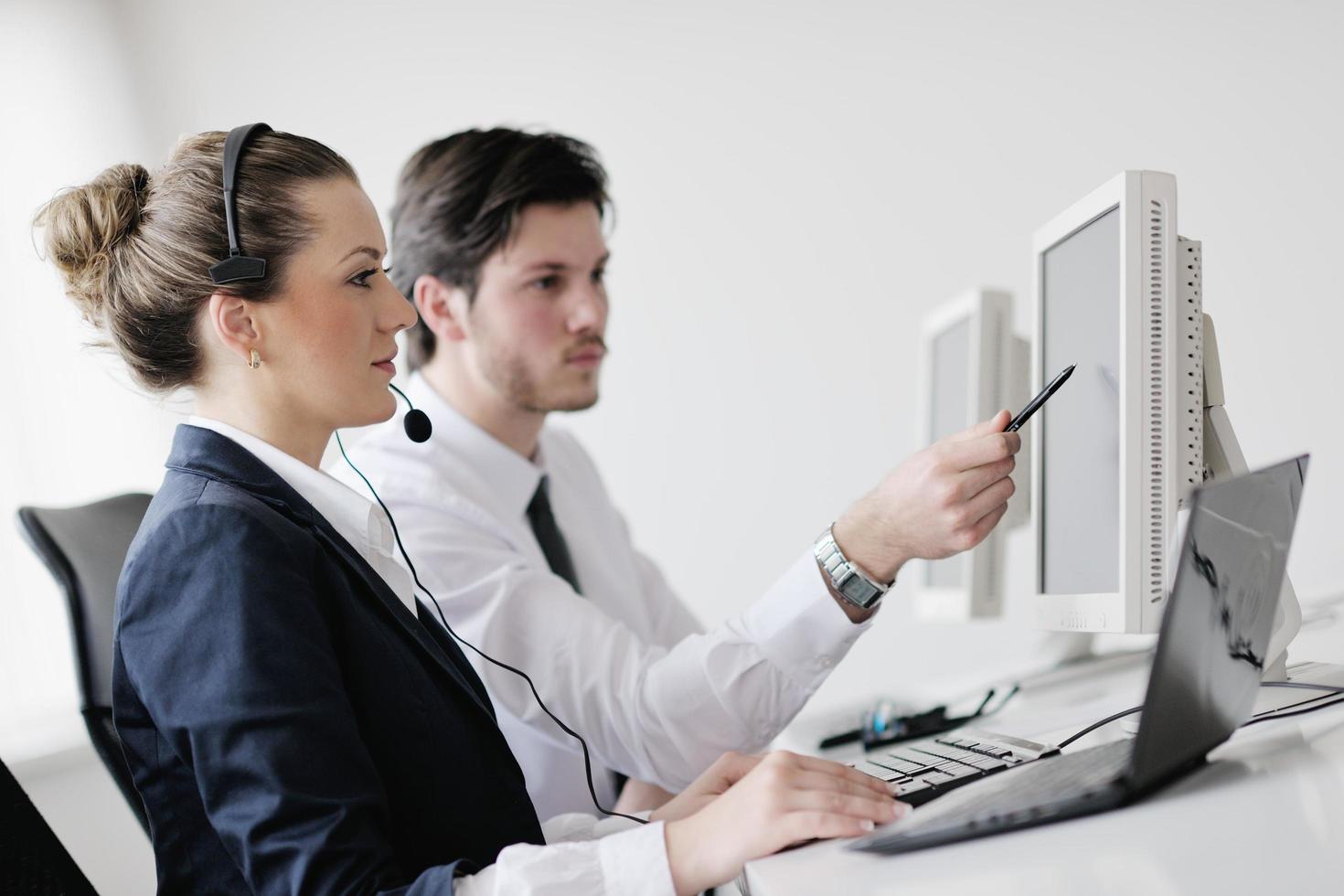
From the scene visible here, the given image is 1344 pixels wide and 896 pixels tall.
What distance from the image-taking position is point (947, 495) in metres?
1.04

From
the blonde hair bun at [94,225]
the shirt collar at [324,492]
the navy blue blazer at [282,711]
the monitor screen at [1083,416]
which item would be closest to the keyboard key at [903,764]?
the monitor screen at [1083,416]

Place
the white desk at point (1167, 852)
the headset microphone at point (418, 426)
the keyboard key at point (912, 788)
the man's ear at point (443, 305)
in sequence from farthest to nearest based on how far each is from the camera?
the man's ear at point (443, 305), the headset microphone at point (418, 426), the keyboard key at point (912, 788), the white desk at point (1167, 852)

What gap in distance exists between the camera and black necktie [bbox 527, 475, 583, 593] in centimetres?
174

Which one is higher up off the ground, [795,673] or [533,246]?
[533,246]

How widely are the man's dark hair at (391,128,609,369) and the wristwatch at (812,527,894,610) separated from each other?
87 centimetres

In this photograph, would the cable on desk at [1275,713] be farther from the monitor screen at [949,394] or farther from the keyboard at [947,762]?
the monitor screen at [949,394]

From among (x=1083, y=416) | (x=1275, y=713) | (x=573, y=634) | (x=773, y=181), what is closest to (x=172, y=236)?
(x=573, y=634)

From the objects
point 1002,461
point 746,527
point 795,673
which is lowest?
point 746,527

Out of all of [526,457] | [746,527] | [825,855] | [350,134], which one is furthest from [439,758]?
[350,134]

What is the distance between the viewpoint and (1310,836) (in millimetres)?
679

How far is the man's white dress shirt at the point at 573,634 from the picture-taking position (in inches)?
50.0

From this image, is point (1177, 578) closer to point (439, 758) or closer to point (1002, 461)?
point (1002, 461)

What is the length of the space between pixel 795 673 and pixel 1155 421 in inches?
20.2

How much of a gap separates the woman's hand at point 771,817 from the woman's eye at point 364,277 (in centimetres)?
63
